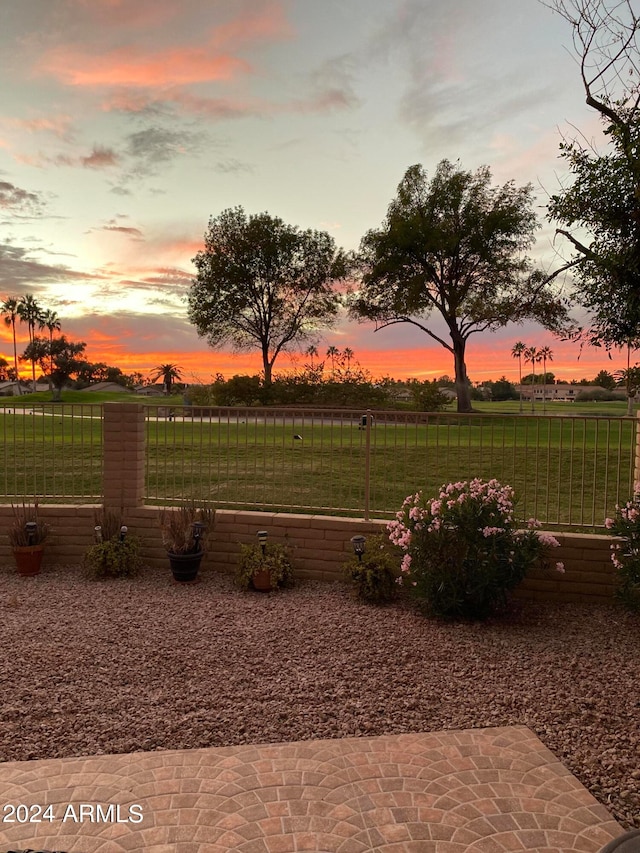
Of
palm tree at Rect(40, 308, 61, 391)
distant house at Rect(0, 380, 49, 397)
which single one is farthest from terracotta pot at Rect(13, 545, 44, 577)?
palm tree at Rect(40, 308, 61, 391)

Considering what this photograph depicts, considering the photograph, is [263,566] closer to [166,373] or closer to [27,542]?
[27,542]

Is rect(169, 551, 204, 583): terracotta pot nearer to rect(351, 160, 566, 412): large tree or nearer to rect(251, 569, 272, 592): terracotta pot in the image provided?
rect(251, 569, 272, 592): terracotta pot

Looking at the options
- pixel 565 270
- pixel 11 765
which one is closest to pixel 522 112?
pixel 565 270

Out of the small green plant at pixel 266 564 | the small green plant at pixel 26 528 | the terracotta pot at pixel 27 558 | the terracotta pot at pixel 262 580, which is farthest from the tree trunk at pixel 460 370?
the terracotta pot at pixel 27 558

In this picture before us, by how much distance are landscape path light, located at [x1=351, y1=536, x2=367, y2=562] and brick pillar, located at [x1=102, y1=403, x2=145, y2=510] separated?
2.92 m

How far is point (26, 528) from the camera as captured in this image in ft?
23.7

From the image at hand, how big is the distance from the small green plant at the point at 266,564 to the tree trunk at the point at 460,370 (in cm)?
2545

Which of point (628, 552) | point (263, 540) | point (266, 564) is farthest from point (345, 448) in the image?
point (628, 552)

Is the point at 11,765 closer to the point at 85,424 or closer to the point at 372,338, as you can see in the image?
the point at 85,424

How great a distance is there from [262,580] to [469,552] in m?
2.28

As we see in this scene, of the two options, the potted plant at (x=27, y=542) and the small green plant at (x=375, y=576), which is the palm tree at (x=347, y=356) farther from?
the small green plant at (x=375, y=576)

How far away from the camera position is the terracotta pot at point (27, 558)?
717 cm

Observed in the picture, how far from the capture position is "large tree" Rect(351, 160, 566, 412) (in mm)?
31734

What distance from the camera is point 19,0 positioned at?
809cm
